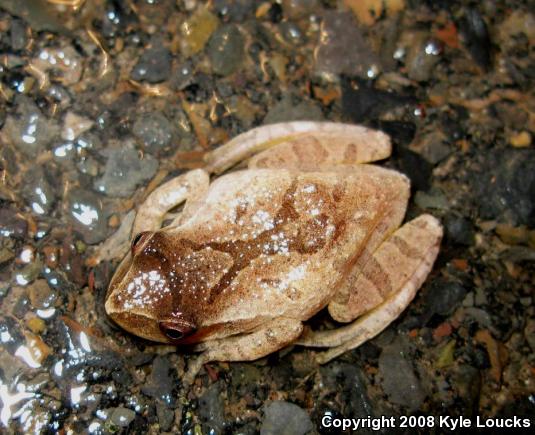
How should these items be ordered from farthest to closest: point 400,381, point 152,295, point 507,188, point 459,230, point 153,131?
point 507,188 < point 459,230 < point 153,131 < point 400,381 < point 152,295

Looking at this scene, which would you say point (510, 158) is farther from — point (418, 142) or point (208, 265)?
point (208, 265)

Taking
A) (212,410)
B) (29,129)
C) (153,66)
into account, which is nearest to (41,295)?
(29,129)

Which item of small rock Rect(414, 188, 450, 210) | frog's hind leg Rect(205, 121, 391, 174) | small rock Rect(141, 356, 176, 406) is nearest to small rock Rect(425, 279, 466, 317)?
small rock Rect(414, 188, 450, 210)

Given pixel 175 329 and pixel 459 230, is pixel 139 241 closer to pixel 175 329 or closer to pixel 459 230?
pixel 175 329

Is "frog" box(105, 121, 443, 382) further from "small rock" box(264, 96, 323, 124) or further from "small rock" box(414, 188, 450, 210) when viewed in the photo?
"small rock" box(414, 188, 450, 210)

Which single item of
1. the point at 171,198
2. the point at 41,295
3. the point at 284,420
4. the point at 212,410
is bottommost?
the point at 284,420

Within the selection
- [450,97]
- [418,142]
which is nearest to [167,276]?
[418,142]

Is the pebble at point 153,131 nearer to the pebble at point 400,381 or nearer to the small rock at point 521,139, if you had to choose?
the pebble at point 400,381
